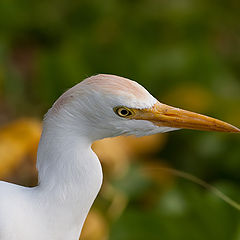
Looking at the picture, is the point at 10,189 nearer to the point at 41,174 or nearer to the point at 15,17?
the point at 41,174

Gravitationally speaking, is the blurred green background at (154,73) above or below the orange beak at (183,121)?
above

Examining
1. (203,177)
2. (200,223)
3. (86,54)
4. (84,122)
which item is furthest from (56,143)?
(86,54)

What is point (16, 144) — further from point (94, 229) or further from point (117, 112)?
point (117, 112)

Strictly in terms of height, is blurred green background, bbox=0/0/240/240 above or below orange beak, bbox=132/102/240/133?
above

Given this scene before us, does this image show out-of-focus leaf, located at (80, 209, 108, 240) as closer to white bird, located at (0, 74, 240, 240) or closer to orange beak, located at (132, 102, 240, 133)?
white bird, located at (0, 74, 240, 240)

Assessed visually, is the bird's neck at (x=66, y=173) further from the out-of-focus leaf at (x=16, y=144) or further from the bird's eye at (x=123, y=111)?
the out-of-focus leaf at (x=16, y=144)

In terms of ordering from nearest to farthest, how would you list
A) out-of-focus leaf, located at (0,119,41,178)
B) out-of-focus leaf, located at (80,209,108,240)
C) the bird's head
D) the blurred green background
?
the bird's head < the blurred green background < out-of-focus leaf, located at (80,209,108,240) < out-of-focus leaf, located at (0,119,41,178)

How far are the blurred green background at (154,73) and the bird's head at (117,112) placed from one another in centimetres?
69

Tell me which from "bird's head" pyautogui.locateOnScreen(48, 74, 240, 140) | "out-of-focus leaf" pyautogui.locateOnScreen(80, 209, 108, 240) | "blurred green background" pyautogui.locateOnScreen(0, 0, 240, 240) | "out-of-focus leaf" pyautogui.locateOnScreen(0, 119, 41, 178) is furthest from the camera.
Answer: "out-of-focus leaf" pyautogui.locateOnScreen(0, 119, 41, 178)

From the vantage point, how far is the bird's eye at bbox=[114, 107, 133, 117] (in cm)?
104

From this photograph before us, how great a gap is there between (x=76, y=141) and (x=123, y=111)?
11 centimetres

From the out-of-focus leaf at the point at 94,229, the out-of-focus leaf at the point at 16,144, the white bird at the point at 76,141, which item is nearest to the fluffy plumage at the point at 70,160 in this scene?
the white bird at the point at 76,141

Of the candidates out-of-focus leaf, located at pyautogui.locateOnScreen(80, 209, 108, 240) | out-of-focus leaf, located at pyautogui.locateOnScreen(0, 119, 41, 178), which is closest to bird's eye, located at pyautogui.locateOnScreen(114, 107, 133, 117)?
out-of-focus leaf, located at pyautogui.locateOnScreen(80, 209, 108, 240)

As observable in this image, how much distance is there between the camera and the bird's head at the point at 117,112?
1038 millimetres
